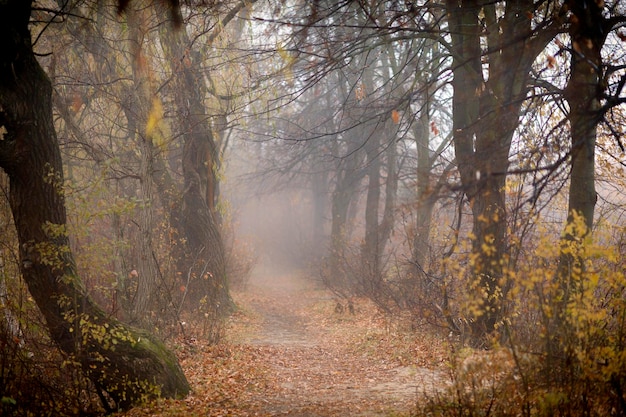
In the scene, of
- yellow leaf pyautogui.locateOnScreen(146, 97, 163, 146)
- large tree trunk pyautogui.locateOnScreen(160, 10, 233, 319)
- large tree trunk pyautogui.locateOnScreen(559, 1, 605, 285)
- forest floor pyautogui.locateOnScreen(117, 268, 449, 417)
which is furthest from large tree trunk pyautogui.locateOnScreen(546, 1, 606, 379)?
large tree trunk pyautogui.locateOnScreen(160, 10, 233, 319)

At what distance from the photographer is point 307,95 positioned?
22594 millimetres

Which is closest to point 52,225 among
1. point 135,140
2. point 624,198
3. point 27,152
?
point 27,152

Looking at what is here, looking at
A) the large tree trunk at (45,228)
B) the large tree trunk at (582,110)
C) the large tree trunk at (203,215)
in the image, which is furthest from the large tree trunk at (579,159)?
the large tree trunk at (203,215)

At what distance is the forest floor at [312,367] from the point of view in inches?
236

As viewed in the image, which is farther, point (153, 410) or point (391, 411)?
point (153, 410)

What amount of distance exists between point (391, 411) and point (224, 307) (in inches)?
325

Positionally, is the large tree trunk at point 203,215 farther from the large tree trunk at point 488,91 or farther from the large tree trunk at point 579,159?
the large tree trunk at point 579,159

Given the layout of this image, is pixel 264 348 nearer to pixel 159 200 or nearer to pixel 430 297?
pixel 430 297

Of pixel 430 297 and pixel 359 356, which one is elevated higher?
pixel 430 297

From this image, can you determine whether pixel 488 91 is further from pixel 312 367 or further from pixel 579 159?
pixel 312 367

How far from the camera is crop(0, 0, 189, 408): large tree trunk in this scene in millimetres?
5496

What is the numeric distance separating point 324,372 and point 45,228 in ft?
15.1

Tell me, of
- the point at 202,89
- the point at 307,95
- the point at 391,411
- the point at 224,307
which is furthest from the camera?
the point at 307,95

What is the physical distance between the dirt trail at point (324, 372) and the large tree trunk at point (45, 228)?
1.71 m
